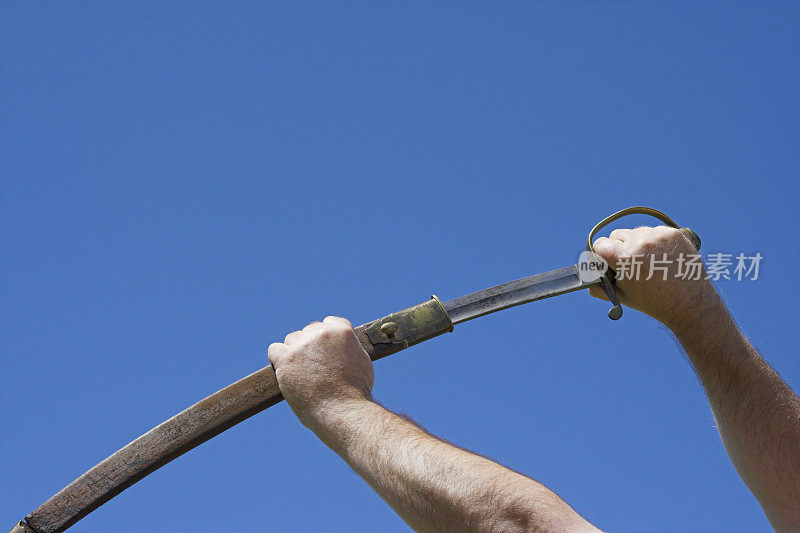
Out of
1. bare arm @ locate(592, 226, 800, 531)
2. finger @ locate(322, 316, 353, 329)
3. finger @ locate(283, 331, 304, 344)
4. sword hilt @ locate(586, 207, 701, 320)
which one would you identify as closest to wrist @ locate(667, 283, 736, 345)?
bare arm @ locate(592, 226, 800, 531)

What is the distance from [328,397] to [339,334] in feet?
0.96

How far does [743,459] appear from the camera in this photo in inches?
130

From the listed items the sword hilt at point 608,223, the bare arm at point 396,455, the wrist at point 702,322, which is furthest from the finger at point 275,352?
the wrist at point 702,322

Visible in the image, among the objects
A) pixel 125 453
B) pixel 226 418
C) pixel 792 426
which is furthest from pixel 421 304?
pixel 792 426

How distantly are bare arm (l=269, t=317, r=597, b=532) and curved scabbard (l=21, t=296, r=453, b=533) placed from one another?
218 mm

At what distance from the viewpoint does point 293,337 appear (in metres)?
3.11

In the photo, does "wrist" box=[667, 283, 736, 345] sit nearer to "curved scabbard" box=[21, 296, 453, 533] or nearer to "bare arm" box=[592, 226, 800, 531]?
"bare arm" box=[592, 226, 800, 531]

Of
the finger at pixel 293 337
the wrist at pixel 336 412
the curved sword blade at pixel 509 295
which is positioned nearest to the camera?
the wrist at pixel 336 412

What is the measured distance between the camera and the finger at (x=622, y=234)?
3375 mm

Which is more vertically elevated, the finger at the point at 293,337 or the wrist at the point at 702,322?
the wrist at the point at 702,322

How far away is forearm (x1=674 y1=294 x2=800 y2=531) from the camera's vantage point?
10.4ft

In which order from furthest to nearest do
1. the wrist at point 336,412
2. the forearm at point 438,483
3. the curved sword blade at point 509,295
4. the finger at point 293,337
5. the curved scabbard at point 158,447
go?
the curved sword blade at point 509,295
the curved scabbard at point 158,447
the finger at point 293,337
the wrist at point 336,412
the forearm at point 438,483

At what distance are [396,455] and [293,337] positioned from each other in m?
0.80

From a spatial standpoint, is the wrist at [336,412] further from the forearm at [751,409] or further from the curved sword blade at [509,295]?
the forearm at [751,409]
